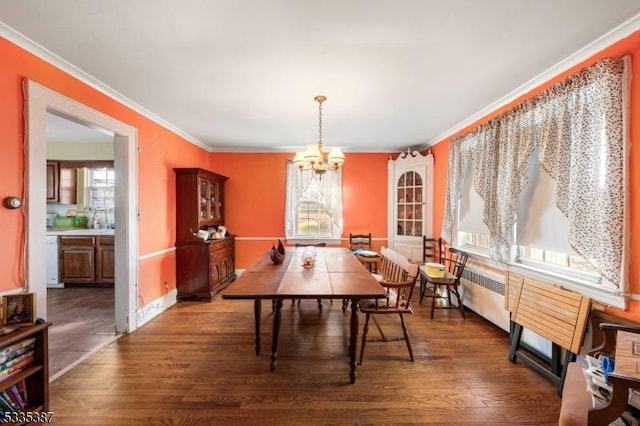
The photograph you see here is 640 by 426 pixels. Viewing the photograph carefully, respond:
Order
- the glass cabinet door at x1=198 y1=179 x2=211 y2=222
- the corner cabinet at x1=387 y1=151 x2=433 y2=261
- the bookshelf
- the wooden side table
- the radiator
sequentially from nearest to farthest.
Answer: the wooden side table → the bookshelf → the radiator → the glass cabinet door at x1=198 y1=179 x2=211 y2=222 → the corner cabinet at x1=387 y1=151 x2=433 y2=261

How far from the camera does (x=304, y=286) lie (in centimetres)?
208

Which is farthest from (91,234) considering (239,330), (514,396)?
(514,396)

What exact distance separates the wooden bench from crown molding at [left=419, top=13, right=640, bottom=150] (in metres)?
1.79

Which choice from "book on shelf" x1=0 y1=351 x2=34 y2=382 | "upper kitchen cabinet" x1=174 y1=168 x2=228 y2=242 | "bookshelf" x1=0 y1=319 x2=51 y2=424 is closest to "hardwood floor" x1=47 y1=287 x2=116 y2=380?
"bookshelf" x1=0 y1=319 x2=51 y2=424

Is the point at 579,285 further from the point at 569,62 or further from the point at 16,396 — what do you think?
the point at 16,396

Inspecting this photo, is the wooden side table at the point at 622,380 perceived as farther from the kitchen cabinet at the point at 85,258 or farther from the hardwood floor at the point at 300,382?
the kitchen cabinet at the point at 85,258

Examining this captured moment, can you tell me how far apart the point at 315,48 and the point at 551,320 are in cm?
280

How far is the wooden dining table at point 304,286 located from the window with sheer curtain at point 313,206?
2083mm

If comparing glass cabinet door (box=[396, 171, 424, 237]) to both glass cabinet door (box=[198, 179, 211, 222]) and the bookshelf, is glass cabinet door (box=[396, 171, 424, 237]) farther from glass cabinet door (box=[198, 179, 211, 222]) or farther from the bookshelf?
the bookshelf

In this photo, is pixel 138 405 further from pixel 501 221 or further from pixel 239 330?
pixel 501 221

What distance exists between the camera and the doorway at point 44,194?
187cm

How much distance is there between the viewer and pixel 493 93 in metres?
2.66

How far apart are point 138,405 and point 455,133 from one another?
4554 mm

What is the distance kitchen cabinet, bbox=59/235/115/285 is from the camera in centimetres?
430
